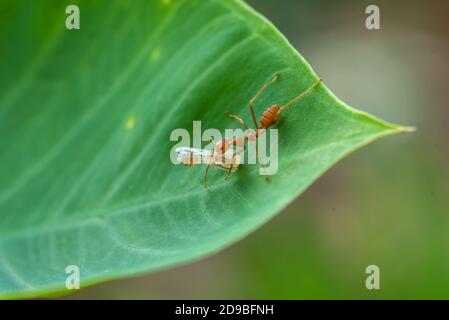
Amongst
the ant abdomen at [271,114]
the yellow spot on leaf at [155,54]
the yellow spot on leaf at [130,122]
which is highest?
the yellow spot on leaf at [155,54]

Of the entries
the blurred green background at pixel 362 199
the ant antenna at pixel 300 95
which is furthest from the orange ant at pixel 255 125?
the blurred green background at pixel 362 199

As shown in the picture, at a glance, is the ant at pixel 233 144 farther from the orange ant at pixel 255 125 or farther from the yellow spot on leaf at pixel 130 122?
the yellow spot on leaf at pixel 130 122

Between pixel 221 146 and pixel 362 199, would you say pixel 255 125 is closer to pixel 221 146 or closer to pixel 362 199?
pixel 221 146

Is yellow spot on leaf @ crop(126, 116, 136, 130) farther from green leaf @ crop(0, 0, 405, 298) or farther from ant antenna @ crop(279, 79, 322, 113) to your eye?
ant antenna @ crop(279, 79, 322, 113)

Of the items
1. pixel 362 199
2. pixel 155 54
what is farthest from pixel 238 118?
pixel 362 199

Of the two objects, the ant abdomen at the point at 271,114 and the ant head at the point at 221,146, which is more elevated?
the ant abdomen at the point at 271,114

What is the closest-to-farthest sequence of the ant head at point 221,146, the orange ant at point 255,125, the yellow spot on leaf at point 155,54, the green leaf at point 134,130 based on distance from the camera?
the green leaf at point 134,130, the orange ant at point 255,125, the ant head at point 221,146, the yellow spot on leaf at point 155,54

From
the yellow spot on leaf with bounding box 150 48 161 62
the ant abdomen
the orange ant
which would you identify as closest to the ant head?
the orange ant
